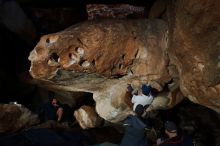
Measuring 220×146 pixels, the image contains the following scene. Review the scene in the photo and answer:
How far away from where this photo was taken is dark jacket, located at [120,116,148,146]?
15.5 feet

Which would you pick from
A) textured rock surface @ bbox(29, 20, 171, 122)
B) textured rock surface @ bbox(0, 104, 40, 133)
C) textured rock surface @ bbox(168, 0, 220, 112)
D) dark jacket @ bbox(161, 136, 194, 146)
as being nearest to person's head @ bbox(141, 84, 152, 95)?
textured rock surface @ bbox(29, 20, 171, 122)

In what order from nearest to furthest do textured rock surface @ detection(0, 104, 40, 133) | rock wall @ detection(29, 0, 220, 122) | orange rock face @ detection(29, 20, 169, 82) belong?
rock wall @ detection(29, 0, 220, 122), orange rock face @ detection(29, 20, 169, 82), textured rock surface @ detection(0, 104, 40, 133)

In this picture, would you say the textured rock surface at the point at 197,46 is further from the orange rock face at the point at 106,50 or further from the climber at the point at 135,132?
the climber at the point at 135,132

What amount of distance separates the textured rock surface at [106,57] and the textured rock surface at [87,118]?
2.70 ft

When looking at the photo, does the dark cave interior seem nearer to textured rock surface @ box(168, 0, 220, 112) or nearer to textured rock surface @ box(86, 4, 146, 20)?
textured rock surface @ box(86, 4, 146, 20)

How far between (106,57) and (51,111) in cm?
259

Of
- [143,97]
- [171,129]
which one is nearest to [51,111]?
[143,97]

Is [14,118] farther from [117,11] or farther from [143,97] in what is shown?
[117,11]

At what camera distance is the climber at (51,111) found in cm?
733

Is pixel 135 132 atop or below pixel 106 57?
below

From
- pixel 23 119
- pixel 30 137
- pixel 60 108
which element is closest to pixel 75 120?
pixel 60 108

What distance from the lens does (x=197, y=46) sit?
453cm

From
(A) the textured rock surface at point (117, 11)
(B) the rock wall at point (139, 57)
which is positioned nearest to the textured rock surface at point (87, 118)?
(B) the rock wall at point (139, 57)

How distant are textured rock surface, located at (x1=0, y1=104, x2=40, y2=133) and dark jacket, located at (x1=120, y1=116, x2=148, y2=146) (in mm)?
3048
